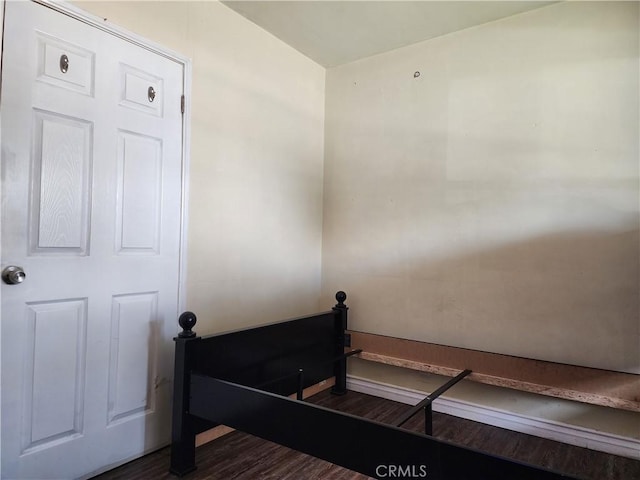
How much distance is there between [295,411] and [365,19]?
2.32 meters

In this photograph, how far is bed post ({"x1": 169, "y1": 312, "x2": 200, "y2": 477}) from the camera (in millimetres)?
1854

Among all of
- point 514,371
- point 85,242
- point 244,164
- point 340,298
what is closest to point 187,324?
point 85,242

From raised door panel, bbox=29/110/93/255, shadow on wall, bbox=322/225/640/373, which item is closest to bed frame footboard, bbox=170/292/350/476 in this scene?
shadow on wall, bbox=322/225/640/373

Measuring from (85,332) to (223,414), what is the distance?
0.72 m

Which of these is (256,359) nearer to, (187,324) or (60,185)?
(187,324)

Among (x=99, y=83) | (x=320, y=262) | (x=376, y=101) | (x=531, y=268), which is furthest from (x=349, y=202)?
(x=99, y=83)

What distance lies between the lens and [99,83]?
1.85 m

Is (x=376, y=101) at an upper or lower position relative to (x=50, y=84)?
upper

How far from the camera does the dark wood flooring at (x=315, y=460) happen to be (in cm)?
188

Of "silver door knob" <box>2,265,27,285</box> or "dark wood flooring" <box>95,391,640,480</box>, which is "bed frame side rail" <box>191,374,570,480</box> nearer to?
"dark wood flooring" <box>95,391,640,480</box>

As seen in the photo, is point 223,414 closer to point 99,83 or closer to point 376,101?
point 99,83

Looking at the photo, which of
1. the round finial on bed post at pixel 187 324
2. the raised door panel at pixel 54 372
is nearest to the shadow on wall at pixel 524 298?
the round finial on bed post at pixel 187 324

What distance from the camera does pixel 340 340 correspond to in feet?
9.46

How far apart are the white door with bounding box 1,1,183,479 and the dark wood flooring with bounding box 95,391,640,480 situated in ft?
0.63
